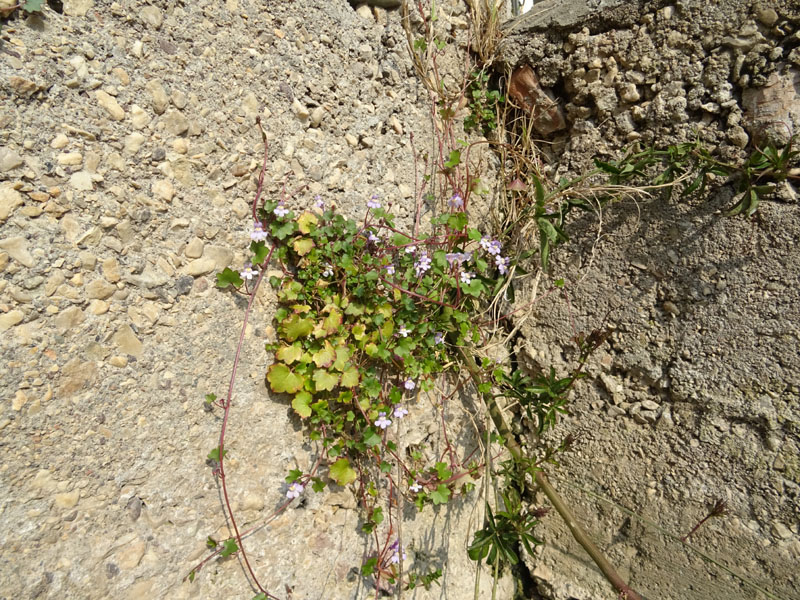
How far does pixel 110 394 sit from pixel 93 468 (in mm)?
206

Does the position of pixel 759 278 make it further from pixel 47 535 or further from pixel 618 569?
pixel 47 535

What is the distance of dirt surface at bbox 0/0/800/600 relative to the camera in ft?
4.43

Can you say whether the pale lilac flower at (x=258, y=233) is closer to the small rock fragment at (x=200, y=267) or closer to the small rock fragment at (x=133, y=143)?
the small rock fragment at (x=200, y=267)

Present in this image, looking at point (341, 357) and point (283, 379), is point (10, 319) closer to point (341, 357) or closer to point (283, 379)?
point (283, 379)

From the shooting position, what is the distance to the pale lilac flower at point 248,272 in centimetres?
166

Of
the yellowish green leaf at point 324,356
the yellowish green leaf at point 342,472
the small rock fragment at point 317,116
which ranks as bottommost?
the yellowish green leaf at point 342,472

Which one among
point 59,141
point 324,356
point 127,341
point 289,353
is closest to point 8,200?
point 59,141

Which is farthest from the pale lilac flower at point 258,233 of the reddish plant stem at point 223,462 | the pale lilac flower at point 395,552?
the pale lilac flower at point 395,552

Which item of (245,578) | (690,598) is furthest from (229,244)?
(690,598)

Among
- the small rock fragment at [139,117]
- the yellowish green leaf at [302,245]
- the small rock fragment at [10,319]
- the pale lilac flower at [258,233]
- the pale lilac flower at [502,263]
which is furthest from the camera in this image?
the pale lilac flower at [502,263]

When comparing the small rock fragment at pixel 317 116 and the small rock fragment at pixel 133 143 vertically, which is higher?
the small rock fragment at pixel 317 116

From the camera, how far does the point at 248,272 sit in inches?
65.5

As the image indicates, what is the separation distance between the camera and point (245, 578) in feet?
5.23

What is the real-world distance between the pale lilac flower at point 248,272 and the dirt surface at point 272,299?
0.19ft
